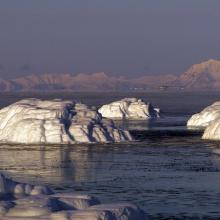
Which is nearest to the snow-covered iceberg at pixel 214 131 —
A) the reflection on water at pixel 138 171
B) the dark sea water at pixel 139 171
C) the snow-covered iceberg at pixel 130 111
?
the dark sea water at pixel 139 171

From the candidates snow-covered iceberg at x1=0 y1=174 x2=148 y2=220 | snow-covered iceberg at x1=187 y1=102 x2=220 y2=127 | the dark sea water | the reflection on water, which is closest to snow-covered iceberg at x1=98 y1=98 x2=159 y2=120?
snow-covered iceberg at x1=187 y1=102 x2=220 y2=127

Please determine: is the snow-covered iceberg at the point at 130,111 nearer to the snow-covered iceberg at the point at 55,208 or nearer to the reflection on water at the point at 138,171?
the reflection on water at the point at 138,171

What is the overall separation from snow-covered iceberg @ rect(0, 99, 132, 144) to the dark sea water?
2.98 meters

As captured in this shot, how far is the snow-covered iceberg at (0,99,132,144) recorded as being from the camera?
7538 centimetres

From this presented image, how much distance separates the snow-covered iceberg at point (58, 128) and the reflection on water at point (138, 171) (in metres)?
3.41

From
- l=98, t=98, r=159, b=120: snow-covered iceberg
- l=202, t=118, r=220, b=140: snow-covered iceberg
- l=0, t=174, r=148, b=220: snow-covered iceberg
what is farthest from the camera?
l=98, t=98, r=159, b=120: snow-covered iceberg

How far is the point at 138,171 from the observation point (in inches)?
2126

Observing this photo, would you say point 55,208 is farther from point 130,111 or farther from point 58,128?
point 130,111

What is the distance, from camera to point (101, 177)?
168ft

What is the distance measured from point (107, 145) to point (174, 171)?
18835 millimetres

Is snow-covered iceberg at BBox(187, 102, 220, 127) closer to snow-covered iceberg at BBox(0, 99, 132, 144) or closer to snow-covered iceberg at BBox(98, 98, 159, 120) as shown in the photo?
snow-covered iceberg at BBox(0, 99, 132, 144)

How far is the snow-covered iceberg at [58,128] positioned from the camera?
75.4 m

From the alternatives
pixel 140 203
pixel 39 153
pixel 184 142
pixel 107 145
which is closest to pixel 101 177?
pixel 140 203

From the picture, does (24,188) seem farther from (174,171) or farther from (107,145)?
(107,145)
